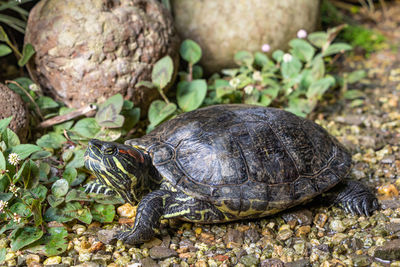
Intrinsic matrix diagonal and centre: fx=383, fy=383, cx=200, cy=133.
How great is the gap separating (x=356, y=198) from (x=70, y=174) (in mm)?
2317

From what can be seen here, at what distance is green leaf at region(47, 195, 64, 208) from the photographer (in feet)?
9.39

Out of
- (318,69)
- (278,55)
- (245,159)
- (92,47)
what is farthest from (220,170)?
(278,55)

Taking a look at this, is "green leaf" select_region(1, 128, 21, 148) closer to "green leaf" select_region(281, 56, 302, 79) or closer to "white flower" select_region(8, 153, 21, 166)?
"white flower" select_region(8, 153, 21, 166)

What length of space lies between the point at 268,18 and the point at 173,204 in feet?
10.3

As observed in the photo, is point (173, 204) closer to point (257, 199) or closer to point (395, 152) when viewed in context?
point (257, 199)

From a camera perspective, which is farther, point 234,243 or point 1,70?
point 1,70

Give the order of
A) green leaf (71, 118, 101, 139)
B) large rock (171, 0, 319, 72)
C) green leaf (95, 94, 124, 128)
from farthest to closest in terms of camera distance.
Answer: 1. large rock (171, 0, 319, 72)
2. green leaf (71, 118, 101, 139)
3. green leaf (95, 94, 124, 128)

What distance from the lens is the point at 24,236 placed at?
2676mm

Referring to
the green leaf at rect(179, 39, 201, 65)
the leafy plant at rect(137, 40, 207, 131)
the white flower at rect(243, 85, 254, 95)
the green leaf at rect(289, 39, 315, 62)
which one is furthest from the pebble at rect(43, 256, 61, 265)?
the green leaf at rect(289, 39, 315, 62)

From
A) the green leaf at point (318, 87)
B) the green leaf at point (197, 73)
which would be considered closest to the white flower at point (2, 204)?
the green leaf at point (197, 73)

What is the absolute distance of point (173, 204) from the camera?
2.82m

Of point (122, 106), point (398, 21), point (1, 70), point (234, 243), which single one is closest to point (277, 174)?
point (234, 243)

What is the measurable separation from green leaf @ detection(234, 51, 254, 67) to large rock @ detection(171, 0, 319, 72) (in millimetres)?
273

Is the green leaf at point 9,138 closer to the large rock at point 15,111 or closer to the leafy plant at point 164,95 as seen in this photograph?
the large rock at point 15,111
